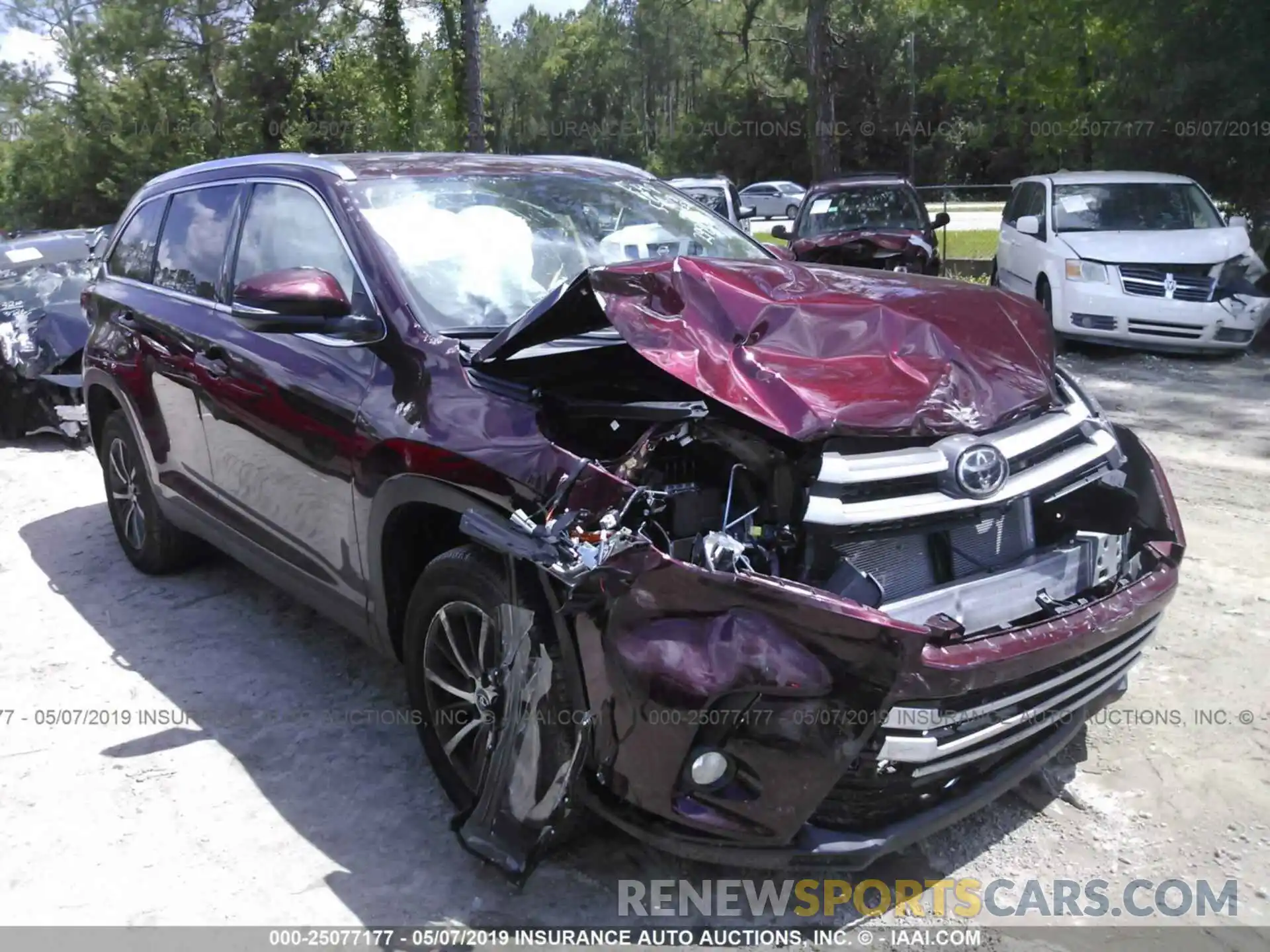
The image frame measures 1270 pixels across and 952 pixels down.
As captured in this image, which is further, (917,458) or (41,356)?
(41,356)

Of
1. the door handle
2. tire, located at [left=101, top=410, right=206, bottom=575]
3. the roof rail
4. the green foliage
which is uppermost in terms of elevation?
the green foliage

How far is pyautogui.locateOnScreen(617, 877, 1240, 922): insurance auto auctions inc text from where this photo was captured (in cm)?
296

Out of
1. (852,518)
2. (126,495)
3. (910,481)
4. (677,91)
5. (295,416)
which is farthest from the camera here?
(677,91)

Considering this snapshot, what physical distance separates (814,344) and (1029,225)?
9.12 meters

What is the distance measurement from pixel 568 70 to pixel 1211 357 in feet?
213

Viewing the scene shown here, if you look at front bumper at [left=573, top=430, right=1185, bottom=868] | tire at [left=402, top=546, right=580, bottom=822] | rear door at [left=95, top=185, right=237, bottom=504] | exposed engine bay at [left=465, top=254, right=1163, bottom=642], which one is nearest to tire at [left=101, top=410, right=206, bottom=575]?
rear door at [left=95, top=185, right=237, bottom=504]

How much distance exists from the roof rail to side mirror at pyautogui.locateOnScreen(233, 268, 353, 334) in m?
0.60

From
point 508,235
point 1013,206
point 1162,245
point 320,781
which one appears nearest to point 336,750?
point 320,781

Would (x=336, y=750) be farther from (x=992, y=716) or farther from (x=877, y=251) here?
(x=877, y=251)

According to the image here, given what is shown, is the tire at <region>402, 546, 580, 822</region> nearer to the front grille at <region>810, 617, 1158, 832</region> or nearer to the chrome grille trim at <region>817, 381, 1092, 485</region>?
the front grille at <region>810, 617, 1158, 832</region>

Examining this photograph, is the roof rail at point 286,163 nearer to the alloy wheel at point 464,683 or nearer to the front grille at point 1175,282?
the alloy wheel at point 464,683

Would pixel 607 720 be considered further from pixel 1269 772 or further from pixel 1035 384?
pixel 1269 772

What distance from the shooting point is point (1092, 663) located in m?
2.97

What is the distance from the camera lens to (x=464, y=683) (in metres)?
3.26
